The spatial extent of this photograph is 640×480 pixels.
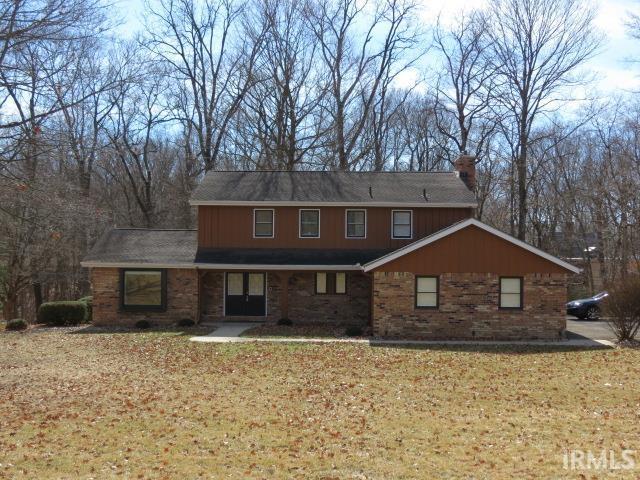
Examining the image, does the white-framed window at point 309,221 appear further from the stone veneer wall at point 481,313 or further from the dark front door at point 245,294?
the stone veneer wall at point 481,313

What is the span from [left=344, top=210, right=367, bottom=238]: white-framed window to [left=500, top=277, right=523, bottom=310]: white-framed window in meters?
6.33

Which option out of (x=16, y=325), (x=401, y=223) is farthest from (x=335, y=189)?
(x=16, y=325)

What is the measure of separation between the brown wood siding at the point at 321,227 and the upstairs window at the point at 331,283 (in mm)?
1126

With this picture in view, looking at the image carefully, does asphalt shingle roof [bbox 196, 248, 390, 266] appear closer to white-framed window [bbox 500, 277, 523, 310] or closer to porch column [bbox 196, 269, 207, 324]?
porch column [bbox 196, 269, 207, 324]

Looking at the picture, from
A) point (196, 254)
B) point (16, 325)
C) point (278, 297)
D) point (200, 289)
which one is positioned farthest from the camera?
point (278, 297)

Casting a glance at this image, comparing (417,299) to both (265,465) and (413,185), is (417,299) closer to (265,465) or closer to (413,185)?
(413,185)

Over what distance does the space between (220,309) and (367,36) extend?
78.1 ft

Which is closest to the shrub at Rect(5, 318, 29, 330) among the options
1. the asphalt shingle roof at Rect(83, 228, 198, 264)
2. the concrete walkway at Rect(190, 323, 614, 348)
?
the asphalt shingle roof at Rect(83, 228, 198, 264)

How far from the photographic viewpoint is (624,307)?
1961 cm

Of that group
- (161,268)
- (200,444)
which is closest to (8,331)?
(161,268)

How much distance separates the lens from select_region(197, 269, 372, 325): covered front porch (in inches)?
975

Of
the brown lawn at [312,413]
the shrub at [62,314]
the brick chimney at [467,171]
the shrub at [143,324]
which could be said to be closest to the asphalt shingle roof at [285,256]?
the shrub at [143,324]

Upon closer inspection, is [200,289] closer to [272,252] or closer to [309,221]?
[272,252]

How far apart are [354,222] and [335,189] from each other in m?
1.93
